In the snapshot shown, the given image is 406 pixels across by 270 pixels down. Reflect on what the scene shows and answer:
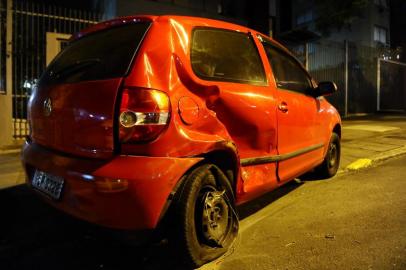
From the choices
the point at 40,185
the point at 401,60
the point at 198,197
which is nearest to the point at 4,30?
the point at 40,185

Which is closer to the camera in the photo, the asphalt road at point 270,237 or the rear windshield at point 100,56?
the rear windshield at point 100,56

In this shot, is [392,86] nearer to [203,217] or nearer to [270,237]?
[270,237]

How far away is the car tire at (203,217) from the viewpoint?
2.87m

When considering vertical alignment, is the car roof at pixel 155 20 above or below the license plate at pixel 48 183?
above

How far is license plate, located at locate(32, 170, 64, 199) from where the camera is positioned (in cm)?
290

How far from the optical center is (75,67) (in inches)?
125

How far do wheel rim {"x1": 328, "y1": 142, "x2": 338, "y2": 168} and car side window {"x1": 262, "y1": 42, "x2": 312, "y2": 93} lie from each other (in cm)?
115

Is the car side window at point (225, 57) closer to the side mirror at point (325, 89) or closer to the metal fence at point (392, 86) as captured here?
the side mirror at point (325, 89)

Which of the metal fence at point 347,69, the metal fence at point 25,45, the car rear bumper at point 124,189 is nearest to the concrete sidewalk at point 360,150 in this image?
the metal fence at point 25,45

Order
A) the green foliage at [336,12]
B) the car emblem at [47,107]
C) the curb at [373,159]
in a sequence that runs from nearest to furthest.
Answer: the car emblem at [47,107] → the curb at [373,159] → the green foliage at [336,12]

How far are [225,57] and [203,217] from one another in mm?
1340

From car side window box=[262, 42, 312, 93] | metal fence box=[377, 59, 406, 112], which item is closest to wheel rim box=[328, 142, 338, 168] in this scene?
car side window box=[262, 42, 312, 93]

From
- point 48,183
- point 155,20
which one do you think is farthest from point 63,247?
point 155,20

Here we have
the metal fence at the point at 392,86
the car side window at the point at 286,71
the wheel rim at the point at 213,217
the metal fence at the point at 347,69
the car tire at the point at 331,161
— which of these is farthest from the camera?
the metal fence at the point at 392,86
